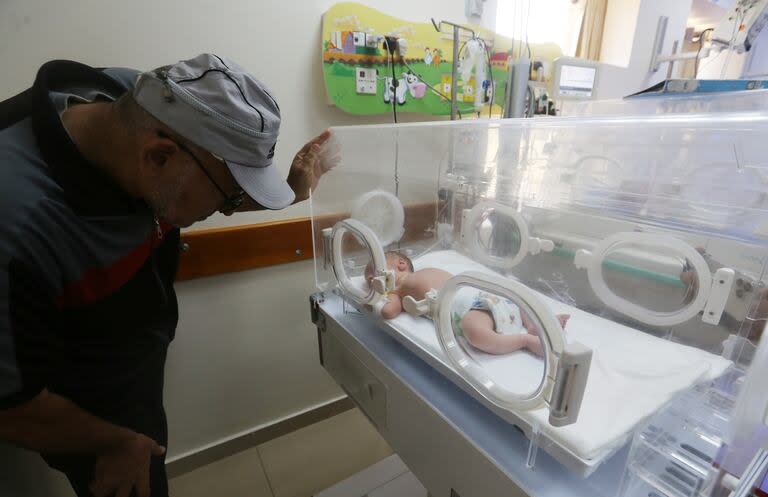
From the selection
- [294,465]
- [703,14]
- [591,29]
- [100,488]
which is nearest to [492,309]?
[100,488]

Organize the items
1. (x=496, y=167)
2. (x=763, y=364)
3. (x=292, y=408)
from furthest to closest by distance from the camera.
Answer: (x=292, y=408) < (x=496, y=167) < (x=763, y=364)

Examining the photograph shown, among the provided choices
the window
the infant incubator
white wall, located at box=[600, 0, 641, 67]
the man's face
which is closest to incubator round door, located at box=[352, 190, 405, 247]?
the infant incubator

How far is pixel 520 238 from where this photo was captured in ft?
3.64

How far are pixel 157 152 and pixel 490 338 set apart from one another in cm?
79

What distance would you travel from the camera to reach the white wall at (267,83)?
1.03 metres

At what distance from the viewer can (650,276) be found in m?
0.87

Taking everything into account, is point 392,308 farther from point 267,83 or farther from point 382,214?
point 267,83

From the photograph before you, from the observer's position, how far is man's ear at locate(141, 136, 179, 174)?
690 millimetres

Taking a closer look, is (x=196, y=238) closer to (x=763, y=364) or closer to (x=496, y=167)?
(x=496, y=167)

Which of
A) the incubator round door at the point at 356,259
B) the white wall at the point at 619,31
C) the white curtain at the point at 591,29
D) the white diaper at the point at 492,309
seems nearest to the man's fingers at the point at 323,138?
the incubator round door at the point at 356,259

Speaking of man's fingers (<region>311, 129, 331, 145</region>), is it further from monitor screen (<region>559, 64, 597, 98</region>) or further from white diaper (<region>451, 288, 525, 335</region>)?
monitor screen (<region>559, 64, 597, 98</region>)

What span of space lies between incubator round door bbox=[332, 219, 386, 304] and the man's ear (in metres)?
0.47

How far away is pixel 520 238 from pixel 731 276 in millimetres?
503

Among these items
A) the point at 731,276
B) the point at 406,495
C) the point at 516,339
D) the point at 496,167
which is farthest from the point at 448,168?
the point at 406,495
